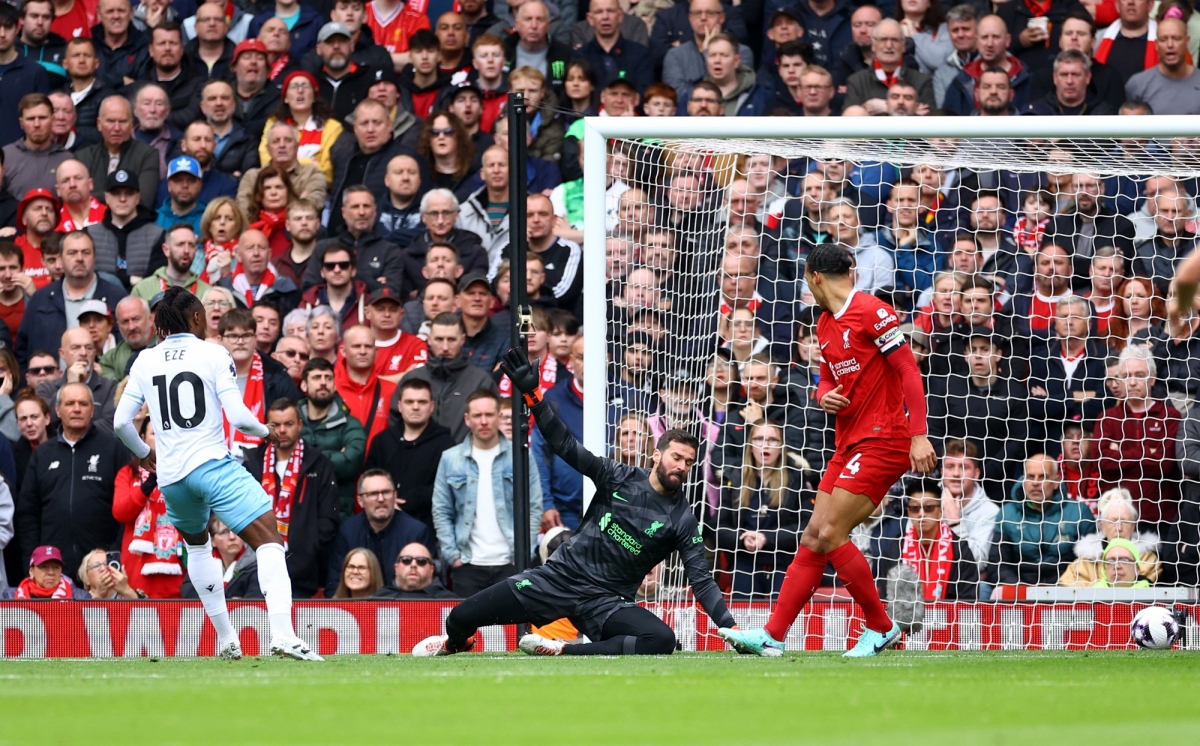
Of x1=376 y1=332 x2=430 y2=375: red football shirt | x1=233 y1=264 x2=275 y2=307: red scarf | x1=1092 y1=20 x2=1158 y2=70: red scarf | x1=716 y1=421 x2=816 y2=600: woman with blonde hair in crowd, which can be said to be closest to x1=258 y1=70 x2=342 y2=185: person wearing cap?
x1=233 y1=264 x2=275 y2=307: red scarf

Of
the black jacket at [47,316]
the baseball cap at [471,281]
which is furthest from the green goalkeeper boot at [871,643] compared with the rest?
the black jacket at [47,316]

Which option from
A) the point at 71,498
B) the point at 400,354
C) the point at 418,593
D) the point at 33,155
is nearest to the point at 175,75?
the point at 33,155

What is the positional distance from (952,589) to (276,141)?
7.25 meters

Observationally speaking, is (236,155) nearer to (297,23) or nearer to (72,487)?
(297,23)

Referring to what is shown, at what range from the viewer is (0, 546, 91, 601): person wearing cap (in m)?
12.0

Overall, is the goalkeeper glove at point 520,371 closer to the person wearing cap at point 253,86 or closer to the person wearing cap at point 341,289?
the person wearing cap at point 341,289

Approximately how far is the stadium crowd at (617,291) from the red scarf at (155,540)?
0.03m

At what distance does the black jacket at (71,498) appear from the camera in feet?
40.4

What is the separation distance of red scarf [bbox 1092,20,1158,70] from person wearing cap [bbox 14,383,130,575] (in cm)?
892

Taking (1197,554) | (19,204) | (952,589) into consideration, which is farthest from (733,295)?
(19,204)

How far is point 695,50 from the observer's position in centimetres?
1528

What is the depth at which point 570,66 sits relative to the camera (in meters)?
14.8

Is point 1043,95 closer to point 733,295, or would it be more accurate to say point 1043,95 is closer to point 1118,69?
point 1118,69

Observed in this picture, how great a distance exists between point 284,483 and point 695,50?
19.4 ft
